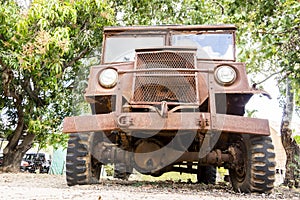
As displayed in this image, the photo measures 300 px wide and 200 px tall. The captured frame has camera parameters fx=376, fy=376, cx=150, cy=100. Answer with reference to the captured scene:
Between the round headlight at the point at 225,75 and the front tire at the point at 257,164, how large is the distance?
729 millimetres

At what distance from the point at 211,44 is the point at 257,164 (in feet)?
6.07

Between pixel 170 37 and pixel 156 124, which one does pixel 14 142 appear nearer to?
pixel 170 37

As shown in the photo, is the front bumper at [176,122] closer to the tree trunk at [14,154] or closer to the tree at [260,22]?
the tree at [260,22]

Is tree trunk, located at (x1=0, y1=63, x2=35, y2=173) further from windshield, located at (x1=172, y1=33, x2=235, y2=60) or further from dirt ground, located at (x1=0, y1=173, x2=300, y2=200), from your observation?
windshield, located at (x1=172, y1=33, x2=235, y2=60)

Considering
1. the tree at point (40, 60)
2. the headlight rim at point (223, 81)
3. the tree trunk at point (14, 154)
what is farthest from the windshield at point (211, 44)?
the tree trunk at point (14, 154)

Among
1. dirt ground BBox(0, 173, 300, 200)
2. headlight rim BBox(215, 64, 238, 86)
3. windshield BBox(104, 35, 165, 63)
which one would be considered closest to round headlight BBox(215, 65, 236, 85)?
headlight rim BBox(215, 64, 238, 86)

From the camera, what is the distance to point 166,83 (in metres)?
4.42

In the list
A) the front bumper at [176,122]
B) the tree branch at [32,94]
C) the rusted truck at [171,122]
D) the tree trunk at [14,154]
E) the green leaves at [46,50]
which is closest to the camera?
the front bumper at [176,122]

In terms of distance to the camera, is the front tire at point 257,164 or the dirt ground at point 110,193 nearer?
the dirt ground at point 110,193

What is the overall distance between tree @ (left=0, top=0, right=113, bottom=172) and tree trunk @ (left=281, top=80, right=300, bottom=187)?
461 cm

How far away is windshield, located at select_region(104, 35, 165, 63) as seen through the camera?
5.43 m

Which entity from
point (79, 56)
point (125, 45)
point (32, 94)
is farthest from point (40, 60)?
point (125, 45)

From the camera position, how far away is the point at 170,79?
4422 millimetres

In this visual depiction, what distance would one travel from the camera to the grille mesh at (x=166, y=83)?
4387mm
